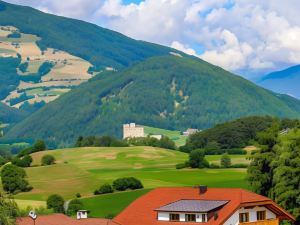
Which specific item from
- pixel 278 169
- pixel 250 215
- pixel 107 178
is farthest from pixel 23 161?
pixel 250 215

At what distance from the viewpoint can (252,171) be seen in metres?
84.4

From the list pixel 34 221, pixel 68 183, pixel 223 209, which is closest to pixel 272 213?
pixel 223 209

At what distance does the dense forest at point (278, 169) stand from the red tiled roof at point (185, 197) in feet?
34.7

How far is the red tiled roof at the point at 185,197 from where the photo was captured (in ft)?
193

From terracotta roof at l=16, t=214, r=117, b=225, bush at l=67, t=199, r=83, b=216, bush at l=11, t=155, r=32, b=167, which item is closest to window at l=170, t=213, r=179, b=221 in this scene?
terracotta roof at l=16, t=214, r=117, b=225

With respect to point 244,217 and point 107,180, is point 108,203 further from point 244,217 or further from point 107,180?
point 244,217

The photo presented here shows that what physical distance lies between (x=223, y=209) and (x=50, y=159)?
13430 cm

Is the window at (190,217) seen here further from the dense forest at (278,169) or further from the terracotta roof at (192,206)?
the dense forest at (278,169)

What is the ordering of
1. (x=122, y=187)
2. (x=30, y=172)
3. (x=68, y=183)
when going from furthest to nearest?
1. (x=30, y=172)
2. (x=68, y=183)
3. (x=122, y=187)

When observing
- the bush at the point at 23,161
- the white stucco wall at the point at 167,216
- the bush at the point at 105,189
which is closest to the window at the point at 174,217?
the white stucco wall at the point at 167,216

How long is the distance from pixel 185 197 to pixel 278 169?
16429 millimetres

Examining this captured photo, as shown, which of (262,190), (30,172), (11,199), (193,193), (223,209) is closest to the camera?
(11,199)

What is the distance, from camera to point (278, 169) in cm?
7638

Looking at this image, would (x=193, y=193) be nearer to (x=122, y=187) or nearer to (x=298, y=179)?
(x=298, y=179)
